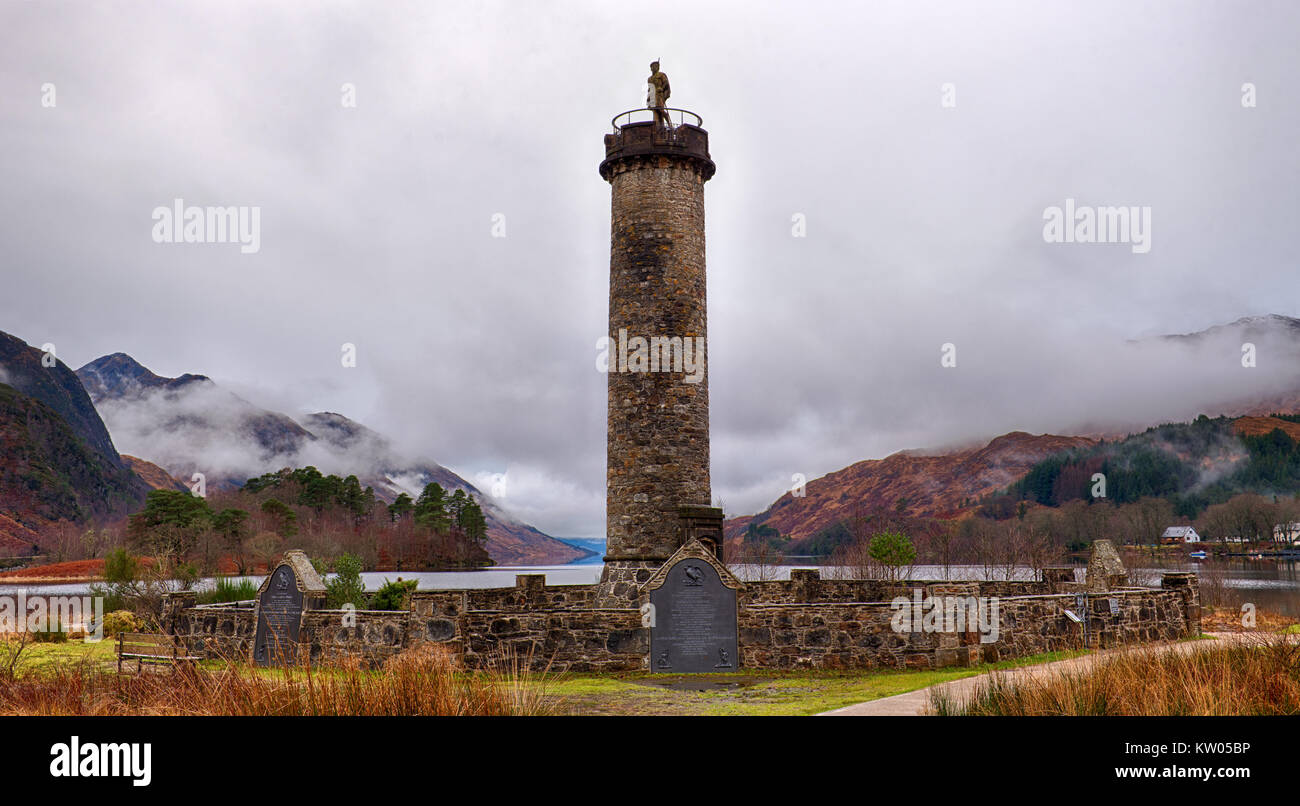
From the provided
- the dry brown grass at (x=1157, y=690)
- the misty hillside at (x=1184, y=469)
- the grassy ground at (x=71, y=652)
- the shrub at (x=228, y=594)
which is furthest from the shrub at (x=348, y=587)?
the misty hillside at (x=1184, y=469)

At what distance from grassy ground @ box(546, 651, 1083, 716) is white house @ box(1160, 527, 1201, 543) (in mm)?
137632

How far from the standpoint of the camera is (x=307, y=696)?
7.25m

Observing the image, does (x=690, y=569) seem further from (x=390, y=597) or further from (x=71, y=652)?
(x=71, y=652)

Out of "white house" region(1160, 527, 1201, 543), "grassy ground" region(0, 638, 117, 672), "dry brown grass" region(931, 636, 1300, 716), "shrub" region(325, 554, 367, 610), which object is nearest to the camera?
"dry brown grass" region(931, 636, 1300, 716)

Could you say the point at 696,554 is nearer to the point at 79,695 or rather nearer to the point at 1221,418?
the point at 79,695

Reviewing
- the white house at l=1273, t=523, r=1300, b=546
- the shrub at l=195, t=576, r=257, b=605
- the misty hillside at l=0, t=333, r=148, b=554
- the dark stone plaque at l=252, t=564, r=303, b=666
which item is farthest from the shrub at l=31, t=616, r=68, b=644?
the misty hillside at l=0, t=333, r=148, b=554

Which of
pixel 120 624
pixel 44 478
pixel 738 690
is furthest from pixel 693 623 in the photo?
pixel 44 478

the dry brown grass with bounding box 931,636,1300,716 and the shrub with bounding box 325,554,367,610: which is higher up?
the dry brown grass with bounding box 931,636,1300,716

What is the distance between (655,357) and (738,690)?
1130cm

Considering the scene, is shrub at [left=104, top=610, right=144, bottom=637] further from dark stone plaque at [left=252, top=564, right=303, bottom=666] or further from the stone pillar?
the stone pillar

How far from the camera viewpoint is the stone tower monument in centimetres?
2222

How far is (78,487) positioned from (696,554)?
198158 mm
